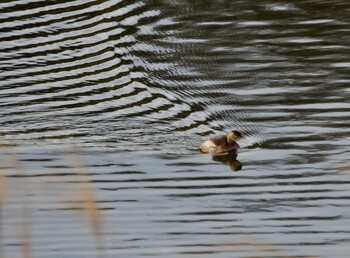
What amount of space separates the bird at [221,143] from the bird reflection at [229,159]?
43 millimetres

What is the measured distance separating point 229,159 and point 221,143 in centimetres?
15

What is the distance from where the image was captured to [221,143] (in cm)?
986

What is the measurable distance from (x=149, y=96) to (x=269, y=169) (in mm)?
2297

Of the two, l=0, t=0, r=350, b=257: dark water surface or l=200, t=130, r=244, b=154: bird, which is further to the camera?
l=200, t=130, r=244, b=154: bird

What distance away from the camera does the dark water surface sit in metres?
8.02

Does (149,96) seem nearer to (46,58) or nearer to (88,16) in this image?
(46,58)

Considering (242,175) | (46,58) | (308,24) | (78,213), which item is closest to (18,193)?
(78,213)

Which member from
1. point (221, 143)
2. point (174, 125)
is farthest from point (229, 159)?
point (174, 125)

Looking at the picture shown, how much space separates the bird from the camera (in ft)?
32.1

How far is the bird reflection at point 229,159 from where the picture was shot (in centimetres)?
973

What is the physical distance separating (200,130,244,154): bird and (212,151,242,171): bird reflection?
0.14 feet

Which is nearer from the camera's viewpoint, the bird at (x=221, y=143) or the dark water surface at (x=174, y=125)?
the dark water surface at (x=174, y=125)

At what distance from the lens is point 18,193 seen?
882 cm

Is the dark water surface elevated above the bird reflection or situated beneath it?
elevated above
